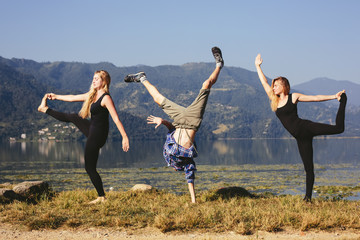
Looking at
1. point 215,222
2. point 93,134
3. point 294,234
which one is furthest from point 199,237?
point 93,134

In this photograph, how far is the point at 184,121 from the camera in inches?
373

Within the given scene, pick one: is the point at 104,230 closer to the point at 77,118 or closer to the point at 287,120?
the point at 77,118

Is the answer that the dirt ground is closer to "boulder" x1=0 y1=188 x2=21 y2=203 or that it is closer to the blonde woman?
the blonde woman

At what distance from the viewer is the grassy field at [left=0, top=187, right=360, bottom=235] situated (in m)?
7.60

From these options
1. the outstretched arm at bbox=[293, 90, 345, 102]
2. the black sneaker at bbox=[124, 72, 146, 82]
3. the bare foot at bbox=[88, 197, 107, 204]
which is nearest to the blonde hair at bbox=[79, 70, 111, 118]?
the black sneaker at bbox=[124, 72, 146, 82]

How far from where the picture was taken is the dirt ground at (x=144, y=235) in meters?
7.04

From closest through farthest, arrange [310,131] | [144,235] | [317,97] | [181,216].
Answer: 1. [144,235]
2. [181,216]
3. [317,97]
4. [310,131]

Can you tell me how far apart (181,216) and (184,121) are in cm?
239

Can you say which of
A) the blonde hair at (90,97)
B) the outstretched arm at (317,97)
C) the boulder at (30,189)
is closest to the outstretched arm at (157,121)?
the blonde hair at (90,97)

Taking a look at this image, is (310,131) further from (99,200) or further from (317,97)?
(99,200)

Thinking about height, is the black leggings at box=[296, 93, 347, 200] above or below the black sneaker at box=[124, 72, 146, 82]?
below

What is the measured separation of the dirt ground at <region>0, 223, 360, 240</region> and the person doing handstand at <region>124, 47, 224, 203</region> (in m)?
2.52

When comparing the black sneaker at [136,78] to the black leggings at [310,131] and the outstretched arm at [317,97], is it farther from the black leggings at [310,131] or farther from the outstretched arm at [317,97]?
the black leggings at [310,131]

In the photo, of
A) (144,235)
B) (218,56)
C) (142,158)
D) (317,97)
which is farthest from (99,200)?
(142,158)
